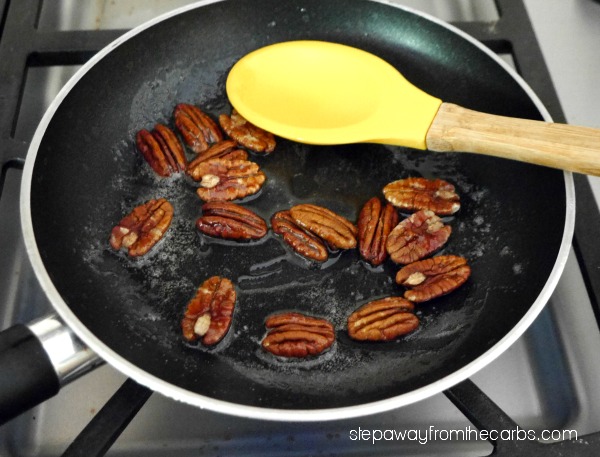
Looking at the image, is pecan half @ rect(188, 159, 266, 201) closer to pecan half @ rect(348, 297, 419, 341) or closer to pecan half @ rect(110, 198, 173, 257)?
pecan half @ rect(110, 198, 173, 257)

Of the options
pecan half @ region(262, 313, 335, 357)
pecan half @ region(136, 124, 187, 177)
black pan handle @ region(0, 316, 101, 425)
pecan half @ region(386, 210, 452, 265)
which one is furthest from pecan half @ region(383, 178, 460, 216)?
black pan handle @ region(0, 316, 101, 425)

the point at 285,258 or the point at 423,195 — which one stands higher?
the point at 423,195

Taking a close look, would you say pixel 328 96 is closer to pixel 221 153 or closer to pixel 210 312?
pixel 221 153

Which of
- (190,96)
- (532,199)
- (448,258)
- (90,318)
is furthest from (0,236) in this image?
(532,199)

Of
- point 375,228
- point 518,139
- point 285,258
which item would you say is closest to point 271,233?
point 285,258

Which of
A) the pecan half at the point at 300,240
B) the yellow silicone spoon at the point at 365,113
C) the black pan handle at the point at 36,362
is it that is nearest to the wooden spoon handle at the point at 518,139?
the yellow silicone spoon at the point at 365,113

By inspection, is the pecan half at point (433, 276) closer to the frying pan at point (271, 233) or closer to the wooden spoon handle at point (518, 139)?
the frying pan at point (271, 233)
